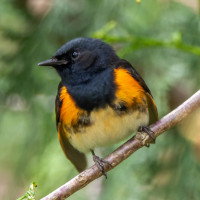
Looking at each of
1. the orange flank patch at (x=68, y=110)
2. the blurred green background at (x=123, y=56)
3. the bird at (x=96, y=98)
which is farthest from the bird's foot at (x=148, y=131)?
the blurred green background at (x=123, y=56)

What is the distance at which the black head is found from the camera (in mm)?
3850

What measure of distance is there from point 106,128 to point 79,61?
1.77 feet

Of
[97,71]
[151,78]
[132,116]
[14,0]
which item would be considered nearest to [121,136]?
[132,116]

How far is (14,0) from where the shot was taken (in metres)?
5.14

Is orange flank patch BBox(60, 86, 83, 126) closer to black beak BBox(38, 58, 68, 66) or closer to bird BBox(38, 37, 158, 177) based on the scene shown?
bird BBox(38, 37, 158, 177)

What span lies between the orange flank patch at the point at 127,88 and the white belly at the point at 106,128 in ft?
0.33

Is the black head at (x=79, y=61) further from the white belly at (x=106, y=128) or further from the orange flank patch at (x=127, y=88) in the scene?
the white belly at (x=106, y=128)

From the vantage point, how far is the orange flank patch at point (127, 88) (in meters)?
3.69

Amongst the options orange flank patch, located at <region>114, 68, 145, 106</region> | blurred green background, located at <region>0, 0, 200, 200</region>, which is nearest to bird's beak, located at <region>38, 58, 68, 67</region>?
orange flank patch, located at <region>114, 68, 145, 106</region>

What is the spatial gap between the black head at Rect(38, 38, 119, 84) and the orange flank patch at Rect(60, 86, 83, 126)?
0.11 m

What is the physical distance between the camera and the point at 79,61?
3.89 m

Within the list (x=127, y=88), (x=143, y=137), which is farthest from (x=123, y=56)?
(x=143, y=137)

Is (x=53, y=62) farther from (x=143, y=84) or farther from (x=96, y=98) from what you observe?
(x=143, y=84)

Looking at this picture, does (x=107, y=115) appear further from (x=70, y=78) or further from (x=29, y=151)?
(x=29, y=151)
